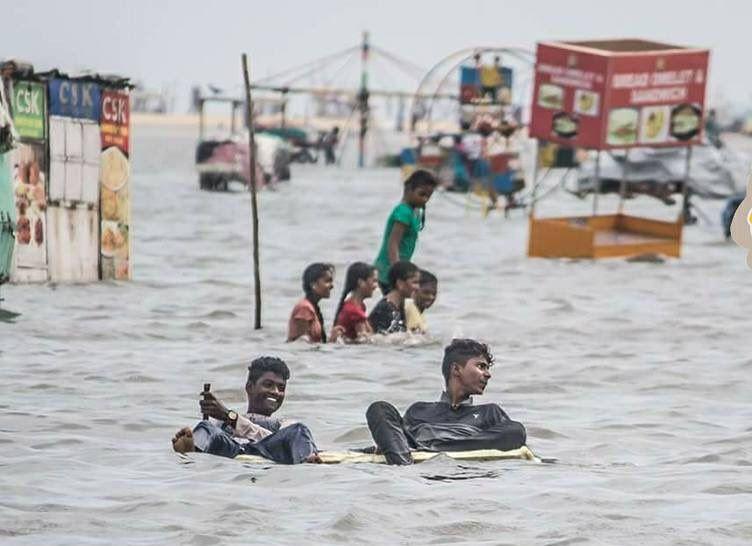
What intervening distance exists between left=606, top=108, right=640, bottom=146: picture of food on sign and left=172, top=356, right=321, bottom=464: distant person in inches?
556

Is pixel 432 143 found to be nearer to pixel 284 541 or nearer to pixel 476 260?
pixel 476 260

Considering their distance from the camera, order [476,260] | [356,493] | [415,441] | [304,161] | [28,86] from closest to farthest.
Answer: [356,493] < [415,441] < [28,86] < [476,260] < [304,161]

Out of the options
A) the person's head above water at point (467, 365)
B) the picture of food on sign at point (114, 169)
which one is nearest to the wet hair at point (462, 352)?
the person's head above water at point (467, 365)

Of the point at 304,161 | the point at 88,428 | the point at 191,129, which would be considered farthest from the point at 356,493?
the point at 191,129

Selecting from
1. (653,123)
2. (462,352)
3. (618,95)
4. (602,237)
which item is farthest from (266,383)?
(602,237)

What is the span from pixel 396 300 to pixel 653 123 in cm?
1023

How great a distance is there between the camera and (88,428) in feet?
38.3

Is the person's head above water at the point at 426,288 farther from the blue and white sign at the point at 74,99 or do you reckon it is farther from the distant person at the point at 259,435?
the blue and white sign at the point at 74,99

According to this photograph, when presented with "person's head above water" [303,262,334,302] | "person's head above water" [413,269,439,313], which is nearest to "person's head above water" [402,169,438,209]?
"person's head above water" [413,269,439,313]

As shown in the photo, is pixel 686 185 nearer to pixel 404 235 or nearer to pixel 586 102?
pixel 586 102

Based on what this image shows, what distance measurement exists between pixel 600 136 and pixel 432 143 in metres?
→ 16.1

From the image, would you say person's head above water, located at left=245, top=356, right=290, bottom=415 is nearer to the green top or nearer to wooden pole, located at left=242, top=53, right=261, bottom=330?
the green top

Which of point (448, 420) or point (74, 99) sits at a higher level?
point (74, 99)

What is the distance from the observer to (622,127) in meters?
24.2
